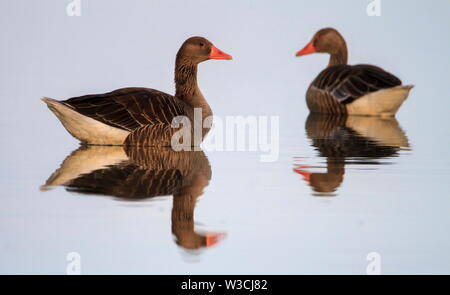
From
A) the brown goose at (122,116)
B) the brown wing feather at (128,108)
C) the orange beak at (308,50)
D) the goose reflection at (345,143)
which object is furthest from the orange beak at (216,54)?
the orange beak at (308,50)

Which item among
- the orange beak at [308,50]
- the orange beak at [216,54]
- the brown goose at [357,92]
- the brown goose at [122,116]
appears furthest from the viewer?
the orange beak at [308,50]

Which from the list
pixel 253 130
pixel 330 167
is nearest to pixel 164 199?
pixel 330 167

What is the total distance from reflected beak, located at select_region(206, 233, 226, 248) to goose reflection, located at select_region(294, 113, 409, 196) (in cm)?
179

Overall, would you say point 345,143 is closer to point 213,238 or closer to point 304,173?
point 304,173

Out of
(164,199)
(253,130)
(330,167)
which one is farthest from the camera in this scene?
(253,130)

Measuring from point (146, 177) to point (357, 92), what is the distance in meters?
9.73

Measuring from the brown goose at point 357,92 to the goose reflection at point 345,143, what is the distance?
0.31 meters

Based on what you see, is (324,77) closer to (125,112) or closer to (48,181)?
(125,112)

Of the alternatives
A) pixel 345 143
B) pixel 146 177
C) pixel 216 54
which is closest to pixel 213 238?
pixel 146 177

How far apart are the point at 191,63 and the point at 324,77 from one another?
6955mm

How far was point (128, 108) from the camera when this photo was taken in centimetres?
1059

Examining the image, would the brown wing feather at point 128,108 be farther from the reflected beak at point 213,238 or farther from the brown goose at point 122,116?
the reflected beak at point 213,238

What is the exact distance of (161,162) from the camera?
372 inches

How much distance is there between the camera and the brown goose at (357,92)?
16984 millimetres
